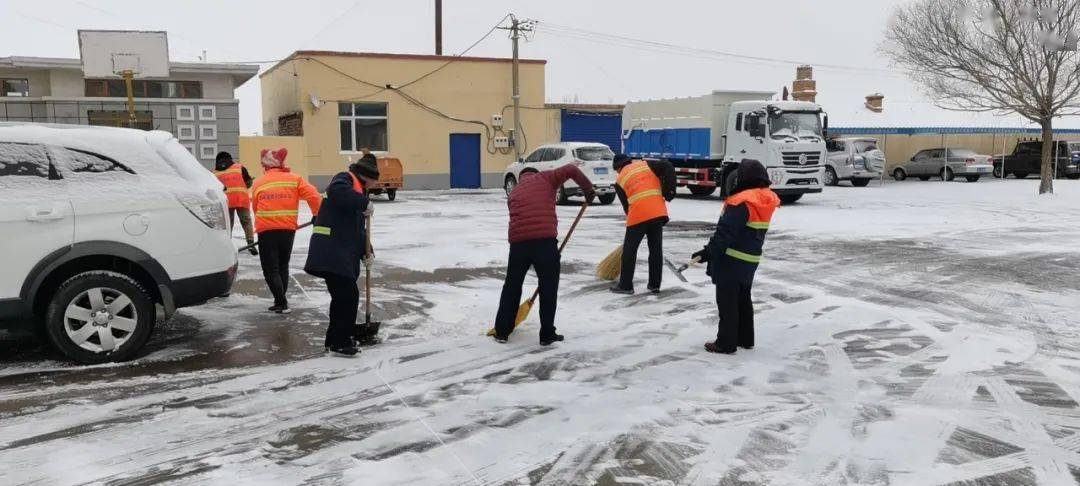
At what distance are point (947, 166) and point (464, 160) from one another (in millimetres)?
19656

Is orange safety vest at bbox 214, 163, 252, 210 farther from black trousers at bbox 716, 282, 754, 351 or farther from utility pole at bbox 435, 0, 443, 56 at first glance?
utility pole at bbox 435, 0, 443, 56

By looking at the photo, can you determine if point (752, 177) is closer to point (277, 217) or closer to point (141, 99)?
point (277, 217)

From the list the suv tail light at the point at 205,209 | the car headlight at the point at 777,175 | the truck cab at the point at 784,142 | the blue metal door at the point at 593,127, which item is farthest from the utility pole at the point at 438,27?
the suv tail light at the point at 205,209

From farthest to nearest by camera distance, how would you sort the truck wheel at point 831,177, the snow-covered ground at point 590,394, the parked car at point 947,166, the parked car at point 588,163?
the parked car at point 947,166
the truck wheel at point 831,177
the parked car at point 588,163
the snow-covered ground at point 590,394

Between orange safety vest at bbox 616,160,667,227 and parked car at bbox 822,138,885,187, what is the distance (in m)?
23.1

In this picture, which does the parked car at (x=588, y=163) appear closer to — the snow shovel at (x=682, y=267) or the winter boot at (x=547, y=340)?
the snow shovel at (x=682, y=267)

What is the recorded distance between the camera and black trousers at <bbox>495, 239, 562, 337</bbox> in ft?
21.2

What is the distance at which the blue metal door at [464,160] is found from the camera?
3059 centimetres

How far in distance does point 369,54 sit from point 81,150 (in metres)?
24.3

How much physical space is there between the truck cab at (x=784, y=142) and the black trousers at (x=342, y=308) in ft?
50.8

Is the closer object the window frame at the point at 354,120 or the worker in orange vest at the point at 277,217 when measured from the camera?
the worker in orange vest at the point at 277,217

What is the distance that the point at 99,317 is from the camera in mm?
5762

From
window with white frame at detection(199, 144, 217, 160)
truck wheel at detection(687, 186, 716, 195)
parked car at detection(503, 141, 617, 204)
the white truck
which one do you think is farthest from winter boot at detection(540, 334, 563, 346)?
window with white frame at detection(199, 144, 217, 160)

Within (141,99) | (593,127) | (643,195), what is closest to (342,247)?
(643,195)
